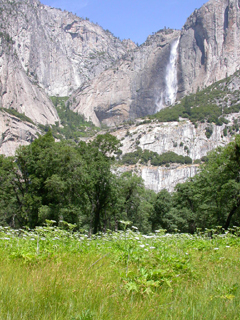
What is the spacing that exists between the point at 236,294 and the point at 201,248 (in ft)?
10.3

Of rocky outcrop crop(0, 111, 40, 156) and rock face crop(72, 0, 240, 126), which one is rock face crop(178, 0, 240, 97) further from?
rocky outcrop crop(0, 111, 40, 156)

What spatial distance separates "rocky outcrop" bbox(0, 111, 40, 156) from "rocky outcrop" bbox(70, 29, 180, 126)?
84.8 m

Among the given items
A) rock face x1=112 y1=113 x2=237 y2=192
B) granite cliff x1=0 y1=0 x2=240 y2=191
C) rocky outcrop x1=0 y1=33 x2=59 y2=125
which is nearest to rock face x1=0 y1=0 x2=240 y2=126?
granite cliff x1=0 y1=0 x2=240 y2=191

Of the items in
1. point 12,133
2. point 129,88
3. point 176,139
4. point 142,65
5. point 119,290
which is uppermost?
point 142,65

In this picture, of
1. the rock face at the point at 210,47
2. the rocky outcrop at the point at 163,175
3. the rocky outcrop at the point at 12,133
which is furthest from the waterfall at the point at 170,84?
the rocky outcrop at the point at 12,133

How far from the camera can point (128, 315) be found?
8.96 feet

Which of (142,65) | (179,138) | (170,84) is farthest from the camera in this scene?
(142,65)

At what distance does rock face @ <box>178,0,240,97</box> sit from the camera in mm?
153625

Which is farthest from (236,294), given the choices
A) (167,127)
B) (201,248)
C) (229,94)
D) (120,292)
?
(229,94)

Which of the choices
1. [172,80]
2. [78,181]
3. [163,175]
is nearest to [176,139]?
[163,175]

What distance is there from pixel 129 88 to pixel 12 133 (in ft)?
336

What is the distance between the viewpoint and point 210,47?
522 feet

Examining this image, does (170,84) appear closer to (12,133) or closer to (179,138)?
(179,138)

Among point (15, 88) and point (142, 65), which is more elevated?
point (142, 65)
